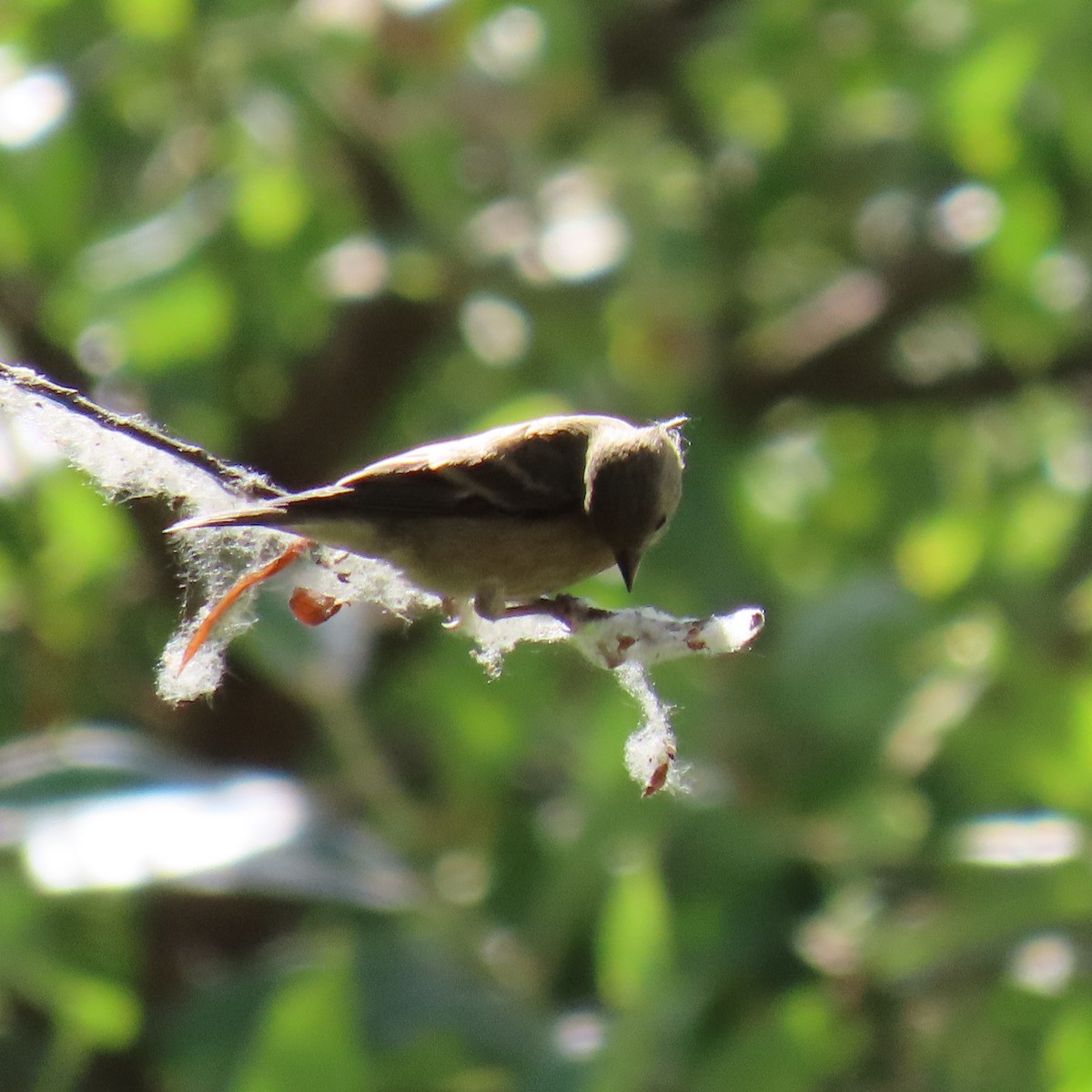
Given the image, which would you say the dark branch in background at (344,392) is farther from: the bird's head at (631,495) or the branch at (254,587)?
the bird's head at (631,495)

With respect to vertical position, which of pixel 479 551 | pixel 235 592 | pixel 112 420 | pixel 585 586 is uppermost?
pixel 585 586

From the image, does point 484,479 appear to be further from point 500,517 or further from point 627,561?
point 627,561

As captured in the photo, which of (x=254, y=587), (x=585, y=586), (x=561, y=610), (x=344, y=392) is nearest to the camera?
(x=561, y=610)

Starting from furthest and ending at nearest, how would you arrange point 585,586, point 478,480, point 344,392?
point 344,392 → point 585,586 → point 478,480

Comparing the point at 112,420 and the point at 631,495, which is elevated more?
the point at 631,495

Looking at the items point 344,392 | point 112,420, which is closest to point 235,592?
point 112,420

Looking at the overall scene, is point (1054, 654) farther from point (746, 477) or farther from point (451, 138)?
point (451, 138)

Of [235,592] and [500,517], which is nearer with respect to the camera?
[235,592]
